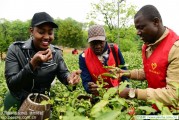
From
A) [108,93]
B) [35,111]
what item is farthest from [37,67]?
[108,93]

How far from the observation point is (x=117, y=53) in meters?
3.75

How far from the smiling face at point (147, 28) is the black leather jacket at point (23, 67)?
3.41 ft

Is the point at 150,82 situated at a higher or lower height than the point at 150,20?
lower

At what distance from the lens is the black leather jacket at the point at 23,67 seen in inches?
115

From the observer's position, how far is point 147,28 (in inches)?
105

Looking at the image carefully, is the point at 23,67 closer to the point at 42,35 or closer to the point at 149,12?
the point at 42,35

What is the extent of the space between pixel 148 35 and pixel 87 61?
1.12 meters

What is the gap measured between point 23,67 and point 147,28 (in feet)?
4.45

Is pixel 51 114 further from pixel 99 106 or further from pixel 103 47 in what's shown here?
pixel 103 47

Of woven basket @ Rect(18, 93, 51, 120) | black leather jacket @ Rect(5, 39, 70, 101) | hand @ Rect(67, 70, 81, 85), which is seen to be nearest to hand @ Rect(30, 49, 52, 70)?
black leather jacket @ Rect(5, 39, 70, 101)

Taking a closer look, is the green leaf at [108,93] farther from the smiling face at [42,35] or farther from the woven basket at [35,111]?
the smiling face at [42,35]

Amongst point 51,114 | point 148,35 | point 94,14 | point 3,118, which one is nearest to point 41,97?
point 51,114

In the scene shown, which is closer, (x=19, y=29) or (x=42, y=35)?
(x=42, y=35)

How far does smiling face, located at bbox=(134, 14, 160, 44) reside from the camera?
105 inches
